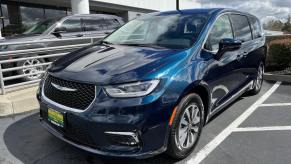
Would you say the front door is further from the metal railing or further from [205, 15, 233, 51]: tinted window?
the metal railing

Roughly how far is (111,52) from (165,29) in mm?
902

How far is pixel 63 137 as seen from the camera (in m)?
3.15

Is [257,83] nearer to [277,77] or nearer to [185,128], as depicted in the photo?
[277,77]

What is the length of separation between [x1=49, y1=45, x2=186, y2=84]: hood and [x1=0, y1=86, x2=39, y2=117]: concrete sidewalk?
5.63 ft

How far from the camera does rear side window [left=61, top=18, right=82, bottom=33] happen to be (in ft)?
26.3

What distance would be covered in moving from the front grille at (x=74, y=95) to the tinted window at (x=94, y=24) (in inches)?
224

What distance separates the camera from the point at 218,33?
4062mm

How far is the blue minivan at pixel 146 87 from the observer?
2783 millimetres

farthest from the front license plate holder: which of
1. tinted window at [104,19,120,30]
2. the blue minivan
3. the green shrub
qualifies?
the green shrub

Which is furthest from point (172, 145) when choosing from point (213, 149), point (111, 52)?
point (111, 52)

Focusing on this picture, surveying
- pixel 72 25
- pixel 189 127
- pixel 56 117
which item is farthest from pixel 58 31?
pixel 189 127

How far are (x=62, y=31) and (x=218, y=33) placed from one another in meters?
4.97

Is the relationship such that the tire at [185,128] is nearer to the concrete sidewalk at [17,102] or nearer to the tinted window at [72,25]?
the concrete sidewalk at [17,102]

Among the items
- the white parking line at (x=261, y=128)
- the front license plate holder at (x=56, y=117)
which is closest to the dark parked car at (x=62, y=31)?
the front license plate holder at (x=56, y=117)
